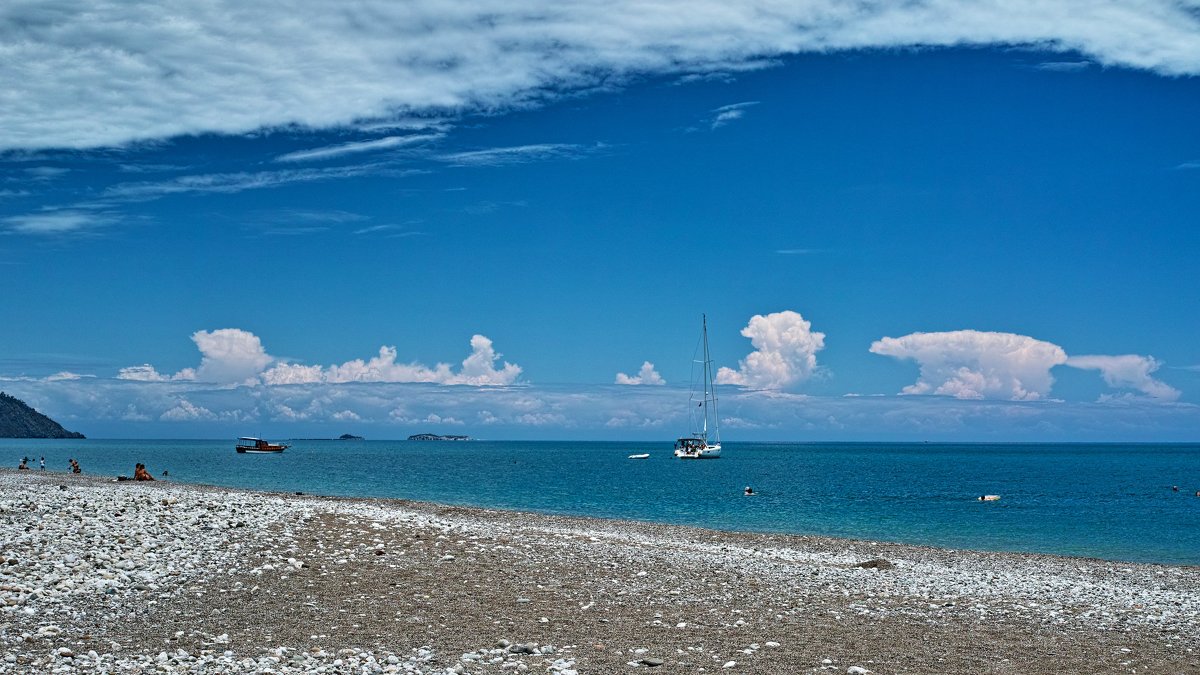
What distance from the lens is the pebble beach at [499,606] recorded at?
16.1 meters

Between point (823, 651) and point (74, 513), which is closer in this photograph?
point (823, 651)

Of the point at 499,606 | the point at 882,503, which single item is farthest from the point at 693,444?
the point at 499,606

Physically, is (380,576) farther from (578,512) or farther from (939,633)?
(578,512)

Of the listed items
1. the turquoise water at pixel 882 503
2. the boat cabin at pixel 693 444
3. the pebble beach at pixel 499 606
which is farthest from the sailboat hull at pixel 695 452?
the pebble beach at pixel 499 606

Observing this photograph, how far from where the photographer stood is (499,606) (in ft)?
66.7

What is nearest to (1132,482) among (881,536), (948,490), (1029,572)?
(948,490)

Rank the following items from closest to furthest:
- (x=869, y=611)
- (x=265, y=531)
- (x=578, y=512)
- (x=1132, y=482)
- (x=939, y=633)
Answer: (x=939, y=633) → (x=869, y=611) → (x=265, y=531) → (x=578, y=512) → (x=1132, y=482)

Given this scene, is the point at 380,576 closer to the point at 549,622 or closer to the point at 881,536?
the point at 549,622

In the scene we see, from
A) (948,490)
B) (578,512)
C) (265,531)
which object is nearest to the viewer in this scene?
(265,531)

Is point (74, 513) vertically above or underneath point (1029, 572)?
above

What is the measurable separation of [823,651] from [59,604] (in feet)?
46.4

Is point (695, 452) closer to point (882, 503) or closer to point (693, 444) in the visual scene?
point (693, 444)

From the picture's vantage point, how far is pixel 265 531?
28.0 meters

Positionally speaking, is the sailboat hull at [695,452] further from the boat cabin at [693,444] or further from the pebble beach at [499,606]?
the pebble beach at [499,606]
